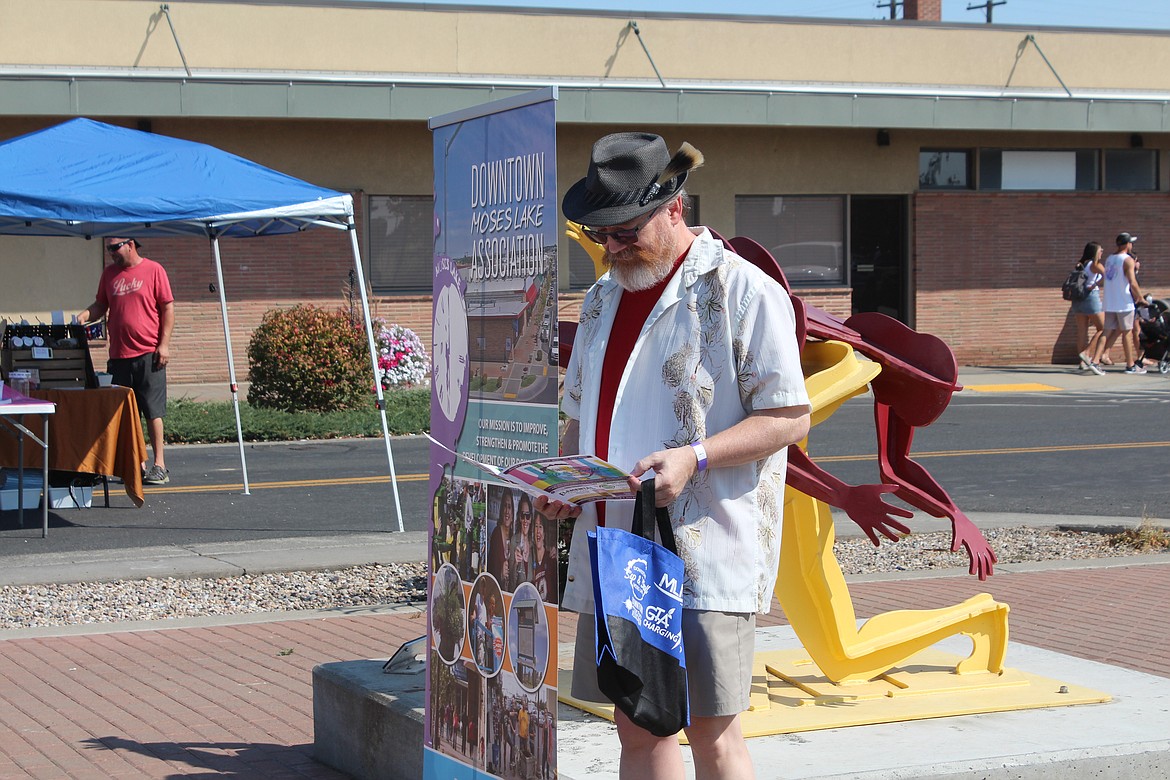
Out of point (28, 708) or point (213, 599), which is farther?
point (213, 599)

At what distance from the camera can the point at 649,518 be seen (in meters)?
3.31

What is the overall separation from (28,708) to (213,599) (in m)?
2.19

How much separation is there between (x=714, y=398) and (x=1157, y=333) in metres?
21.4

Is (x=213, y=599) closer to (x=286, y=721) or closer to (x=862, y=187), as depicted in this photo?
(x=286, y=721)

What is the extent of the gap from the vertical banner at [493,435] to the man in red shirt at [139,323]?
322 inches

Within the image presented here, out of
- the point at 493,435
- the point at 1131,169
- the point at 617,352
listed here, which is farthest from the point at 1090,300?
the point at 617,352

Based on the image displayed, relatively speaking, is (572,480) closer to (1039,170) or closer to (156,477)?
(156,477)

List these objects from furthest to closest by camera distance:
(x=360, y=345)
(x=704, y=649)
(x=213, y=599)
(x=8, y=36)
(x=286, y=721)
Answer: (x=8, y=36), (x=360, y=345), (x=213, y=599), (x=286, y=721), (x=704, y=649)

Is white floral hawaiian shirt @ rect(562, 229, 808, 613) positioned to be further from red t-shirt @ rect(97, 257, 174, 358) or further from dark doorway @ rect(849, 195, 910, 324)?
dark doorway @ rect(849, 195, 910, 324)

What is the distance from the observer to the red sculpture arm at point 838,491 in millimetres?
4699

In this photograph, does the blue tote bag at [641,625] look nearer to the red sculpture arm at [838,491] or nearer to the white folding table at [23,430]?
the red sculpture arm at [838,491]

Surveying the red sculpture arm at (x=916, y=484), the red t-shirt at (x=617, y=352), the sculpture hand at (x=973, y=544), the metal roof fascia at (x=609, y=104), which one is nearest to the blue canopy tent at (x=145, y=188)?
the red sculpture arm at (x=916, y=484)

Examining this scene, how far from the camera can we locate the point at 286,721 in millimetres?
5680

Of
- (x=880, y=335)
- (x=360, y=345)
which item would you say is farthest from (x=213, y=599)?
(x=360, y=345)
